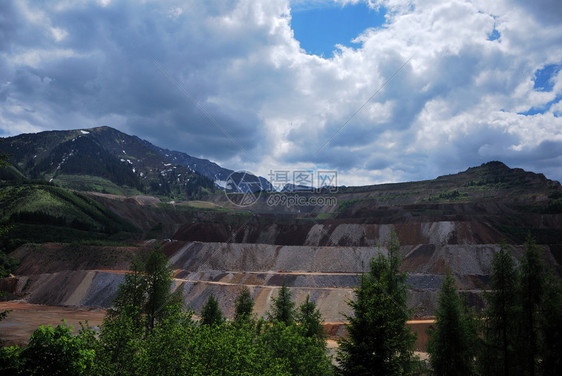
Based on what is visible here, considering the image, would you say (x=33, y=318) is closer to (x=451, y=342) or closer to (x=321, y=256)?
(x=321, y=256)

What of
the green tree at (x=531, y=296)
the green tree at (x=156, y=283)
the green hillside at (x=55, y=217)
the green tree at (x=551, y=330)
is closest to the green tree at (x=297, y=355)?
the green tree at (x=531, y=296)

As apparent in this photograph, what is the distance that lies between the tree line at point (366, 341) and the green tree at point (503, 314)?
0.06 metres

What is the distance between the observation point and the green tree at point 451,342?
67.5ft

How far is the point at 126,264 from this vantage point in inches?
3189

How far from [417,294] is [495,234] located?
→ 42909 millimetres

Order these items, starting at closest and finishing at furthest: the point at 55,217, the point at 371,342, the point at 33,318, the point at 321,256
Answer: the point at 371,342 < the point at 33,318 < the point at 321,256 < the point at 55,217

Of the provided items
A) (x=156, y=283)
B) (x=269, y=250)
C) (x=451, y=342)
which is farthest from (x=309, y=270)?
(x=451, y=342)

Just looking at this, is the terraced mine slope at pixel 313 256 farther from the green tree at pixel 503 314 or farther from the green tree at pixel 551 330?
the green tree at pixel 551 330

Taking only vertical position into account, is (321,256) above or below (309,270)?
above

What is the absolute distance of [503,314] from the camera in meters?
21.0

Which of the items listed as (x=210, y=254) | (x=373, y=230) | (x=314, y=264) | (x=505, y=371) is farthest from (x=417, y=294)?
(x=210, y=254)

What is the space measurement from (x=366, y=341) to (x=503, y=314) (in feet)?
38.5

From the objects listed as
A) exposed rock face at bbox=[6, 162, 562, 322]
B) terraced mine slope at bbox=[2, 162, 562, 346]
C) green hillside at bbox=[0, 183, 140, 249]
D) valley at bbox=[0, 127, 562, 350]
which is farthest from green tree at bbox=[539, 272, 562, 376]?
green hillside at bbox=[0, 183, 140, 249]

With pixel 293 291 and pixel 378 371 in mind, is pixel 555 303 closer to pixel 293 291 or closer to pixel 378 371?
pixel 378 371
